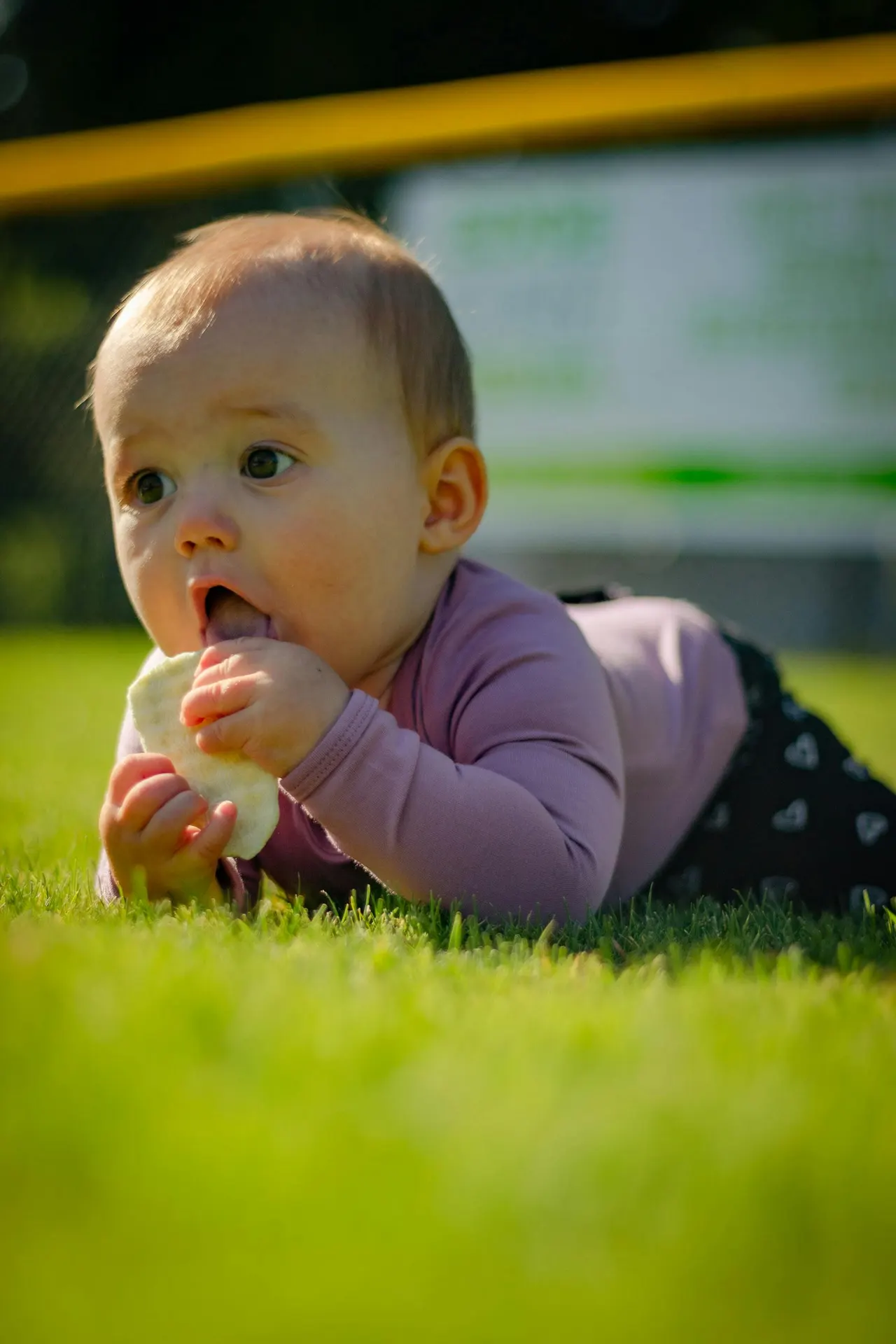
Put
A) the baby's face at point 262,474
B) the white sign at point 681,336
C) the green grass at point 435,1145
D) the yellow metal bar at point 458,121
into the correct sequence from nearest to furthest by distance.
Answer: the green grass at point 435,1145
the baby's face at point 262,474
the yellow metal bar at point 458,121
the white sign at point 681,336

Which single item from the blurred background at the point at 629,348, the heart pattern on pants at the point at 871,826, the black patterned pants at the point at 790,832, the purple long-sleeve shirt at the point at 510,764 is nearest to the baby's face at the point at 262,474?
the purple long-sleeve shirt at the point at 510,764

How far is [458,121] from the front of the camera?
5.63 m

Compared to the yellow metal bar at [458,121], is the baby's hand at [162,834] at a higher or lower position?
lower

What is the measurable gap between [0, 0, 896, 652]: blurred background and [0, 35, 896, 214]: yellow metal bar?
0.04 m

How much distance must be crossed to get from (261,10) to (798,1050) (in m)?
9.96

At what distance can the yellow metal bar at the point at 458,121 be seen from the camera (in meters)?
5.23

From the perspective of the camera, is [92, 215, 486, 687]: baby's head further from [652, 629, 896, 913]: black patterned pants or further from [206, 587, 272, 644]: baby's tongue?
[652, 629, 896, 913]: black patterned pants

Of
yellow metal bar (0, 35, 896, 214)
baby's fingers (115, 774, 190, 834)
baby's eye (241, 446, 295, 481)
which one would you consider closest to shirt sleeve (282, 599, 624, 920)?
baby's fingers (115, 774, 190, 834)

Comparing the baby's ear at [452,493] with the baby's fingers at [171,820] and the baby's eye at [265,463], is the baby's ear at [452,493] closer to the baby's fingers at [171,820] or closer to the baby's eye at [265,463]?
the baby's eye at [265,463]

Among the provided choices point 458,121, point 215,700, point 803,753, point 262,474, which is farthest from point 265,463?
point 458,121

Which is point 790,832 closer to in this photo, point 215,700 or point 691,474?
point 215,700

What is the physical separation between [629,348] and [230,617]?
493cm

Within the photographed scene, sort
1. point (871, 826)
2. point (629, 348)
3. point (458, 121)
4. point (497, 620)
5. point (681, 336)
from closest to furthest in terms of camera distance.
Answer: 1. point (497, 620)
2. point (871, 826)
3. point (458, 121)
4. point (681, 336)
5. point (629, 348)

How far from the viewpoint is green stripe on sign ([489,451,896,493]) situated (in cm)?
577
